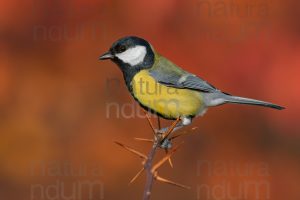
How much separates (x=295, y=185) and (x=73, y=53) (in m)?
3.28

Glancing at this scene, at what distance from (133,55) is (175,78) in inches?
14.8

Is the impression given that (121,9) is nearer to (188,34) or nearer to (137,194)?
(188,34)

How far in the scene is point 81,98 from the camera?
6.78 m

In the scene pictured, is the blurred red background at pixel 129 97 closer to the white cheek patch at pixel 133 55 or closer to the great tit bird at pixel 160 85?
the great tit bird at pixel 160 85

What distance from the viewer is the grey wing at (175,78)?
3.42 m

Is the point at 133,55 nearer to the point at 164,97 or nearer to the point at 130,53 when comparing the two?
the point at 130,53

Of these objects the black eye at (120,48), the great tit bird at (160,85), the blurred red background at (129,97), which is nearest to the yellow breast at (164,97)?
the great tit bird at (160,85)

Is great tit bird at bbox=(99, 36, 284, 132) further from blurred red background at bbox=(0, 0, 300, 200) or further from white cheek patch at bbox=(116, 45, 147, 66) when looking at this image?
blurred red background at bbox=(0, 0, 300, 200)

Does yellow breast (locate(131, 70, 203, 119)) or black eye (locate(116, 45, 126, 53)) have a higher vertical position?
black eye (locate(116, 45, 126, 53))

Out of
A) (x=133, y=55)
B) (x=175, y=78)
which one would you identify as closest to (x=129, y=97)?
(x=175, y=78)

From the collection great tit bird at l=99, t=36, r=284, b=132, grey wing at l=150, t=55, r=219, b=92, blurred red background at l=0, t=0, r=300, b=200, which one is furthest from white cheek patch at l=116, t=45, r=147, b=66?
blurred red background at l=0, t=0, r=300, b=200

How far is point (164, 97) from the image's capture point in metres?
3.31

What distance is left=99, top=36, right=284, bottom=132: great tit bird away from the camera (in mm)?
3230

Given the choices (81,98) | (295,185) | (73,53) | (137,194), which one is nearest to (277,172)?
(295,185)
